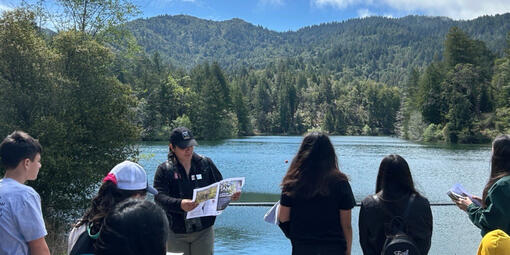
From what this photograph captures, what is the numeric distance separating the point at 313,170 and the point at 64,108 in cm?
1094

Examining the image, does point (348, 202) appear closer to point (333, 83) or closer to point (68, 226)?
point (68, 226)

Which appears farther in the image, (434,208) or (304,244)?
(434,208)

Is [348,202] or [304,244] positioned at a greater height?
[348,202]

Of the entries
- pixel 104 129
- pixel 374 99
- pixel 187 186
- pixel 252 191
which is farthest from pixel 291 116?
pixel 187 186

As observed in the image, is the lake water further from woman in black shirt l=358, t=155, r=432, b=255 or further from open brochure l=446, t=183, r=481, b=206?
woman in black shirt l=358, t=155, r=432, b=255

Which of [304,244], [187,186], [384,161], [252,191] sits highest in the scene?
[384,161]

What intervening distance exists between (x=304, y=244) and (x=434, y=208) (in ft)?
43.8

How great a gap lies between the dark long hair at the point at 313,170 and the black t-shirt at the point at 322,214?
5 centimetres

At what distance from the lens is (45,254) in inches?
108

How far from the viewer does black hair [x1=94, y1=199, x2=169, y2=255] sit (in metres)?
1.73

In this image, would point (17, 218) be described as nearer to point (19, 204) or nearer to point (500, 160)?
point (19, 204)

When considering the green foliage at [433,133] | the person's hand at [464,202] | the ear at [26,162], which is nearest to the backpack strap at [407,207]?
the person's hand at [464,202]

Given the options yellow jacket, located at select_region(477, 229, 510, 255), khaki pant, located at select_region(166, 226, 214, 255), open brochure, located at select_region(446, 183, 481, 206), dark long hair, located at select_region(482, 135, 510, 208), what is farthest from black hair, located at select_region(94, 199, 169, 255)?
open brochure, located at select_region(446, 183, 481, 206)

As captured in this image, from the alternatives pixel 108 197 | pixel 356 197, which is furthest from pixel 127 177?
pixel 356 197
